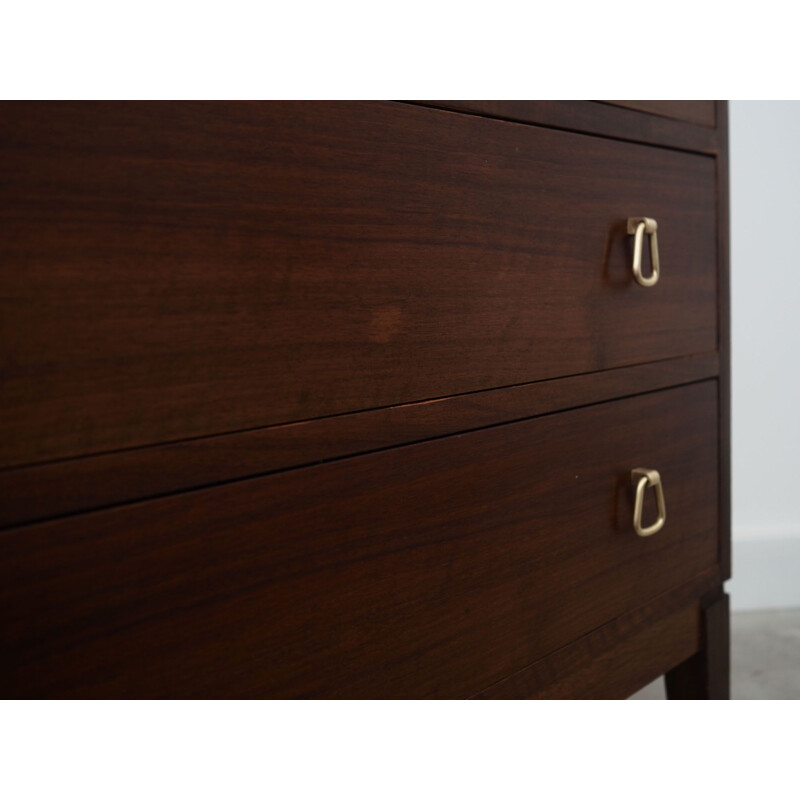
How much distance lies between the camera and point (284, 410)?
403mm

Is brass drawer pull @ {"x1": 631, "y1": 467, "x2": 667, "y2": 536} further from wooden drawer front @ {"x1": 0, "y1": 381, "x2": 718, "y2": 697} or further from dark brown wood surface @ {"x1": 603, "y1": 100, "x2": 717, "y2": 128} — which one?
dark brown wood surface @ {"x1": 603, "y1": 100, "x2": 717, "y2": 128}

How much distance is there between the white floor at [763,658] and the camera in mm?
1083

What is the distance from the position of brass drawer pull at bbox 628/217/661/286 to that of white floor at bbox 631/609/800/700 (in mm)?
636

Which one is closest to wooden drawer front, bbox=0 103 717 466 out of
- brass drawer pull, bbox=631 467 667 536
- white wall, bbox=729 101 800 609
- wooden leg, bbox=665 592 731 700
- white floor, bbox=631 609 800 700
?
brass drawer pull, bbox=631 467 667 536

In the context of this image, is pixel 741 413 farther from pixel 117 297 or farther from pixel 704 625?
pixel 117 297

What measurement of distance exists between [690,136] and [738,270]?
2.49 feet

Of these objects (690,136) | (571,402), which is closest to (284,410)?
(571,402)

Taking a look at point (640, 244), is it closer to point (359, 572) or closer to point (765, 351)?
point (359, 572)

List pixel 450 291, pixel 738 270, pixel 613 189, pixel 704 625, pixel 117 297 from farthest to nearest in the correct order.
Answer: pixel 738 270 < pixel 704 625 < pixel 613 189 < pixel 450 291 < pixel 117 297

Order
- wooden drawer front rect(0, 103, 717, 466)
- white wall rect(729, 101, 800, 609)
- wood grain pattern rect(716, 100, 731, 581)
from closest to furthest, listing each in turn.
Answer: wooden drawer front rect(0, 103, 717, 466)
wood grain pattern rect(716, 100, 731, 581)
white wall rect(729, 101, 800, 609)

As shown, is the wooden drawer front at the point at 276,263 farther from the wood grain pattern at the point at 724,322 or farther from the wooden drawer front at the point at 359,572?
the wood grain pattern at the point at 724,322

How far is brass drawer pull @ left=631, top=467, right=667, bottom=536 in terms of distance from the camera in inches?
24.3

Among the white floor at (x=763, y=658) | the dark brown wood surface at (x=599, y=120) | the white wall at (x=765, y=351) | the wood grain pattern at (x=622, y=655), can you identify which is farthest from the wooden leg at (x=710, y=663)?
the white wall at (x=765, y=351)

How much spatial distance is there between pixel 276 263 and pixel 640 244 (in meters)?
0.31
